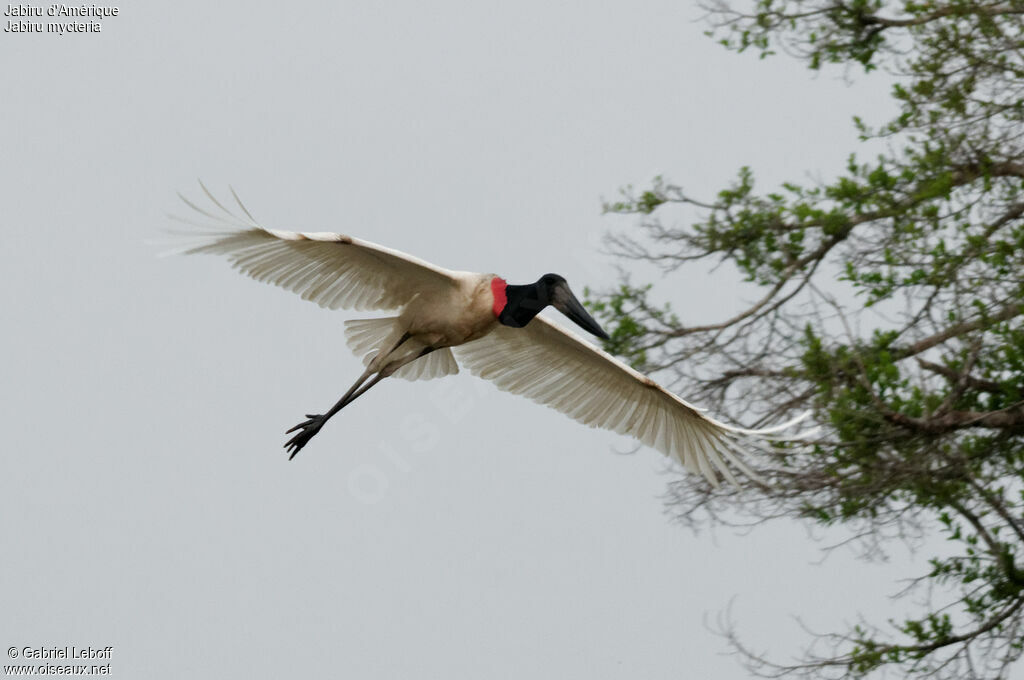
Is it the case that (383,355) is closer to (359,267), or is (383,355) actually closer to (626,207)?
(359,267)

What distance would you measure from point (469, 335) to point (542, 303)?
1.37 feet

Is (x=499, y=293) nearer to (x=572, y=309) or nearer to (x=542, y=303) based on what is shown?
(x=542, y=303)

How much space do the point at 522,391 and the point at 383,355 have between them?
3.66ft

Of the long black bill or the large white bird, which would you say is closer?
the large white bird

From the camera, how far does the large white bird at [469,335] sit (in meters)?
7.14

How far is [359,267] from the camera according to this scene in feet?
24.4

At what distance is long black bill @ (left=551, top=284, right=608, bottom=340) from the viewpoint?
7.62m

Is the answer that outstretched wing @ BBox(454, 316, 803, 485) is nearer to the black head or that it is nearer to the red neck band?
the black head

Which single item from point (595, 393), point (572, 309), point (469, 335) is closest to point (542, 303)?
point (572, 309)

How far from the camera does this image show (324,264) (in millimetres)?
7355

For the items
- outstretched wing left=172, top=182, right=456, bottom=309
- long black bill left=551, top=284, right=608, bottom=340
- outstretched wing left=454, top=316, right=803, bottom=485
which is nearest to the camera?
outstretched wing left=172, top=182, right=456, bottom=309

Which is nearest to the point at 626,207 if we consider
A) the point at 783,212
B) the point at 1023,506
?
the point at 783,212

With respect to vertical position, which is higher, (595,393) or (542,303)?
(542,303)

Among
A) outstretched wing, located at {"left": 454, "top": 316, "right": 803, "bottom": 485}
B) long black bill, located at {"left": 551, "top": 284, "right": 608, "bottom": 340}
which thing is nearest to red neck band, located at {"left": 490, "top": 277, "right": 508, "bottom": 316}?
long black bill, located at {"left": 551, "top": 284, "right": 608, "bottom": 340}
